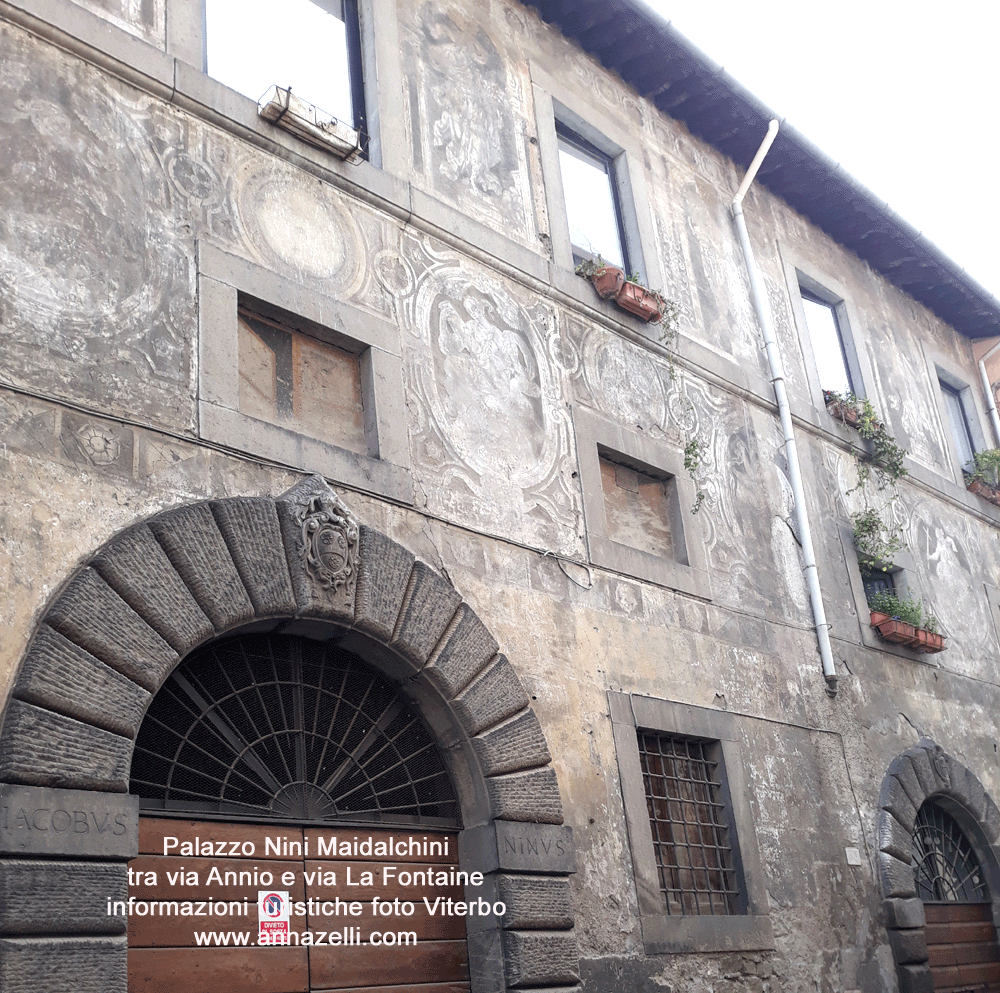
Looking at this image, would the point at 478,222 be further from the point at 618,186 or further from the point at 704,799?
the point at 704,799

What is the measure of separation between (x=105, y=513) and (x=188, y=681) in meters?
0.91

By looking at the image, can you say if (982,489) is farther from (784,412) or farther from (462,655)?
(462,655)

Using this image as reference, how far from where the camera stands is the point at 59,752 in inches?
193

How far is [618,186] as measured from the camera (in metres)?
10.3

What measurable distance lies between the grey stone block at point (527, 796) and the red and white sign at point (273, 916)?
125cm

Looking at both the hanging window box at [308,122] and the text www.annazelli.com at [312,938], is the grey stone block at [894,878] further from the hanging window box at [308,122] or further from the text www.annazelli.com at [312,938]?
the hanging window box at [308,122]

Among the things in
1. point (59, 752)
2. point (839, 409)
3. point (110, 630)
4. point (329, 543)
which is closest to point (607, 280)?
point (839, 409)

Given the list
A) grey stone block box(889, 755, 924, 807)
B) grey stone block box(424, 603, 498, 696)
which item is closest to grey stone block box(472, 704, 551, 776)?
grey stone block box(424, 603, 498, 696)

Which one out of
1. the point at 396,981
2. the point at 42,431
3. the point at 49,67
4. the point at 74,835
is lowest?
the point at 396,981

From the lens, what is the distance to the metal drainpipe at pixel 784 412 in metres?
9.70

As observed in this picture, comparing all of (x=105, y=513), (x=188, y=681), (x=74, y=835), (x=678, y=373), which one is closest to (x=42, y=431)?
(x=105, y=513)

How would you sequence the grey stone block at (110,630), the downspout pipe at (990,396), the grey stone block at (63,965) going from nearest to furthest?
the grey stone block at (63,965) → the grey stone block at (110,630) → the downspout pipe at (990,396)

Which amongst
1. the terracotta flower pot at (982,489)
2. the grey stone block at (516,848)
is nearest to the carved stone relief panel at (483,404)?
the grey stone block at (516,848)

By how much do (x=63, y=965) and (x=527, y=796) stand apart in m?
2.73
